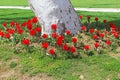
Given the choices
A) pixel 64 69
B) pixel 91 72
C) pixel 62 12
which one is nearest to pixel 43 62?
pixel 64 69

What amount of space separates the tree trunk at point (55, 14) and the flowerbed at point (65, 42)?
0.55ft

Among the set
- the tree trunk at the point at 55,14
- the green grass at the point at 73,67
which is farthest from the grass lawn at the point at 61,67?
the tree trunk at the point at 55,14

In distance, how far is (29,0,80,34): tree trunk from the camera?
8.31m

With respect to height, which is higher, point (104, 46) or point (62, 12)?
point (62, 12)

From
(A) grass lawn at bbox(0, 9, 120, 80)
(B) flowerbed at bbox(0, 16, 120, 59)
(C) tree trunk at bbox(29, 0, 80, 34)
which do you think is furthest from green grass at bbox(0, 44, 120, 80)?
(C) tree trunk at bbox(29, 0, 80, 34)

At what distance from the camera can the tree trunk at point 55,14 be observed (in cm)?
831

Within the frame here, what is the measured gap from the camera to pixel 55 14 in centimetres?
835

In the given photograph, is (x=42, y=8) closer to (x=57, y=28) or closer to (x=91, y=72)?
(x=57, y=28)

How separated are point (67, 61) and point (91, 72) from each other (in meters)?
0.58

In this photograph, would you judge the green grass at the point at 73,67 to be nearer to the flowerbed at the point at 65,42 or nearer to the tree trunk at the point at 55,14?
the flowerbed at the point at 65,42

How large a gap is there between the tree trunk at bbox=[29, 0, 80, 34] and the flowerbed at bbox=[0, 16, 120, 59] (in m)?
0.17

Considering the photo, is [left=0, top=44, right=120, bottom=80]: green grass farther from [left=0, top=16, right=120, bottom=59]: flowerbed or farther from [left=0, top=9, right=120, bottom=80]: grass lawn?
[left=0, top=16, right=120, bottom=59]: flowerbed

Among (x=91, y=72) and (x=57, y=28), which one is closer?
(x=91, y=72)

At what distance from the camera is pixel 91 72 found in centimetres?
713
